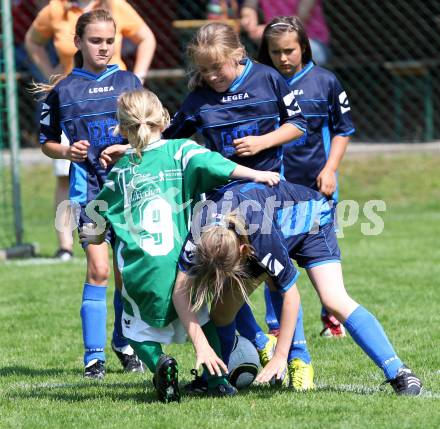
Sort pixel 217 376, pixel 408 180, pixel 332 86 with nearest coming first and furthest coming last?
pixel 217 376 < pixel 332 86 < pixel 408 180

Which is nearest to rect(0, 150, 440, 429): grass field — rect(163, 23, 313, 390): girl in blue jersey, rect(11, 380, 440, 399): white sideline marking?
rect(11, 380, 440, 399): white sideline marking

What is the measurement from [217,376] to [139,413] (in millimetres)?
471

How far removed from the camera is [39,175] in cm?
1190

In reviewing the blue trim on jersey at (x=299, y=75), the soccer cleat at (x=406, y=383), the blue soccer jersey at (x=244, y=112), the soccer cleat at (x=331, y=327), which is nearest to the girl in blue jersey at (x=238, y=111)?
the blue soccer jersey at (x=244, y=112)

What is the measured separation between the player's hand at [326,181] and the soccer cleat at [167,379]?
1.54 metres

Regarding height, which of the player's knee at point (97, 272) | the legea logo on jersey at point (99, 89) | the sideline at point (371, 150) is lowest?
the player's knee at point (97, 272)

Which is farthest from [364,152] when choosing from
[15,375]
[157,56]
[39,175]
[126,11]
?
[15,375]

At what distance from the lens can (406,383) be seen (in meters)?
4.35

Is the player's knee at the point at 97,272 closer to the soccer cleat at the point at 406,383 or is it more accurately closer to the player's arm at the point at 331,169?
the player's arm at the point at 331,169

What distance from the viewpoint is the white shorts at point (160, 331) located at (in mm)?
4500

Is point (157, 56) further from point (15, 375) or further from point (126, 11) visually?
point (15, 375)

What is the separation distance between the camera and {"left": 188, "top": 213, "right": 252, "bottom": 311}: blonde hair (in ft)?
13.9

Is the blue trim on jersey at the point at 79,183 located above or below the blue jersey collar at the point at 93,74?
below

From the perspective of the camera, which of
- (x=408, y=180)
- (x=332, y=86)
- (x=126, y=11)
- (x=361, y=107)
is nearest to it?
(x=332, y=86)
